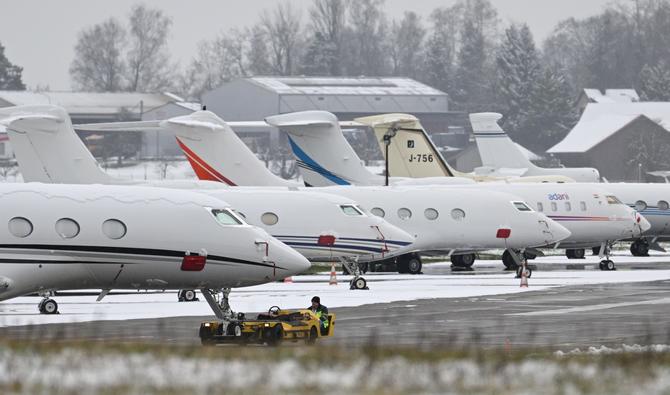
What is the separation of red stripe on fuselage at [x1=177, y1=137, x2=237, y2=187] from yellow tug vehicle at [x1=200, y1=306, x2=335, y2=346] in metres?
26.2

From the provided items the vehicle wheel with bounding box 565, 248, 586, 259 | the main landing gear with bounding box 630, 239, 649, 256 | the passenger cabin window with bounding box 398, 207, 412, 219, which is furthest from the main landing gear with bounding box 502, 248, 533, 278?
the main landing gear with bounding box 630, 239, 649, 256

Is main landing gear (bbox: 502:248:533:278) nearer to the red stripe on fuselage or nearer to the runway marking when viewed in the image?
the red stripe on fuselage

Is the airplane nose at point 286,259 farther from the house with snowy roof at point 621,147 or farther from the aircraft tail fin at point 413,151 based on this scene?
the house with snowy roof at point 621,147

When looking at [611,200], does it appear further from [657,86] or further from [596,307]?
[657,86]

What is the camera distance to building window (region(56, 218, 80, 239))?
25047mm

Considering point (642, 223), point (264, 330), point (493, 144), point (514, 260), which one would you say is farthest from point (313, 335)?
point (493, 144)

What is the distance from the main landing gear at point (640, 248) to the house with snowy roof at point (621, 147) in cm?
7119

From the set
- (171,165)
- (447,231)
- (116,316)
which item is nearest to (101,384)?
(116,316)

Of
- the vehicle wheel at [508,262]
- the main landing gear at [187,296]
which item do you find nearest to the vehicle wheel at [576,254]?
the vehicle wheel at [508,262]

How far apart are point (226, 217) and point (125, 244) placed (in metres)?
2.23

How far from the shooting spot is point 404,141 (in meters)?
70.3

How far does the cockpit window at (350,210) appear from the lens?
41.3m

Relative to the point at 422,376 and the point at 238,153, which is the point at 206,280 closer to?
the point at 422,376

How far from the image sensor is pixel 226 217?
26.8 m
